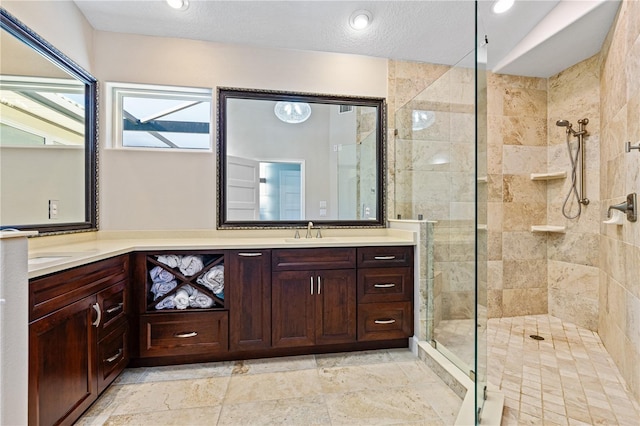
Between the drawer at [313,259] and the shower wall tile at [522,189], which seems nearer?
the drawer at [313,259]

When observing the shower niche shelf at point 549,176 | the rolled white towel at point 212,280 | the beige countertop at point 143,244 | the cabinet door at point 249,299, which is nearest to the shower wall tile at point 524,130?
the shower niche shelf at point 549,176

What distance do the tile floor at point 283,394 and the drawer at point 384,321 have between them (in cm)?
Result: 17

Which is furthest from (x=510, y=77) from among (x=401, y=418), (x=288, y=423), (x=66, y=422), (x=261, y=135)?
(x=66, y=422)

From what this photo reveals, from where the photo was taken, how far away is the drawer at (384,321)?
2328mm

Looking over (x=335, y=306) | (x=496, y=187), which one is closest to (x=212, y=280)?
(x=335, y=306)

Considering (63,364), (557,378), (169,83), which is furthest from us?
A: (169,83)

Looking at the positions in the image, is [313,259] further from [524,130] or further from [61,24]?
[524,130]

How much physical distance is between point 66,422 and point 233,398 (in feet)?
2.62

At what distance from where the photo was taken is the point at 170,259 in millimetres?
2143

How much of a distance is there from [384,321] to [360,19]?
7.83ft

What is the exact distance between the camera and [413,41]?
2.59m

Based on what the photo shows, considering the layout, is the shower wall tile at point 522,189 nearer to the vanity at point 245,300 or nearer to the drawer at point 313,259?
the vanity at point 245,300

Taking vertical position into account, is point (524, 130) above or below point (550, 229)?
above

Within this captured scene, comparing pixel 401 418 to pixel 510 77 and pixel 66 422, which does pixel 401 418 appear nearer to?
pixel 66 422
